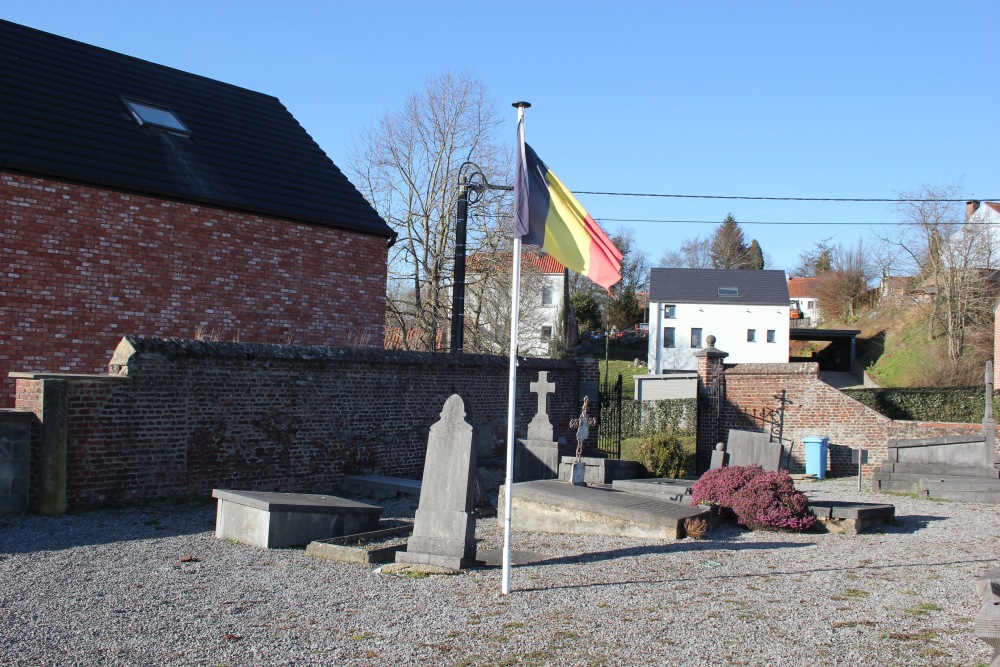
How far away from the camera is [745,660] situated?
5.53 metres

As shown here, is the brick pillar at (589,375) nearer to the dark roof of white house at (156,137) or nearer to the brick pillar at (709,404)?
the brick pillar at (709,404)

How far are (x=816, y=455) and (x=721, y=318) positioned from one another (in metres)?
32.3

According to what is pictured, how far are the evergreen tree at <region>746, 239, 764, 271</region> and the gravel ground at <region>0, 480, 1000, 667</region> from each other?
70631 millimetres

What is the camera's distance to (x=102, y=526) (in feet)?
31.9

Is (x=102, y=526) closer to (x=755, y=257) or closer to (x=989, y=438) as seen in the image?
(x=989, y=438)

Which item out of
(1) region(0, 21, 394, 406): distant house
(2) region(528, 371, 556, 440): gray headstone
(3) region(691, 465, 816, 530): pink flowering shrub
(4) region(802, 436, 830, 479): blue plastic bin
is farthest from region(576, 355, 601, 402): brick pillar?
(3) region(691, 465, 816, 530): pink flowering shrub

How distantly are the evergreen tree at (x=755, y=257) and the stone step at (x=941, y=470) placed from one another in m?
63.6

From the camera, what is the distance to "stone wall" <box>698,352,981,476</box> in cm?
1892

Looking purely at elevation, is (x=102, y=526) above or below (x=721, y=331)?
below

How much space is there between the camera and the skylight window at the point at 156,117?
16.5 metres

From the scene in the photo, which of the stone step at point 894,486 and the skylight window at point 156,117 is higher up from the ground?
the skylight window at point 156,117

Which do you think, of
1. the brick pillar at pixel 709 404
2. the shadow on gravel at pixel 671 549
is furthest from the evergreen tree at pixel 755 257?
the shadow on gravel at pixel 671 549

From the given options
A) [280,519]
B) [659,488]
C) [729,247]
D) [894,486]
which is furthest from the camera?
[729,247]

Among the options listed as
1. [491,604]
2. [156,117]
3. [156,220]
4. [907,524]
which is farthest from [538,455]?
[156,117]
